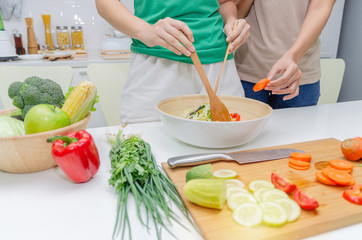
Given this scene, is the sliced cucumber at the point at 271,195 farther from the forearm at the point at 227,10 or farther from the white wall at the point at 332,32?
the white wall at the point at 332,32

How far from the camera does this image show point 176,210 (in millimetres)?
559

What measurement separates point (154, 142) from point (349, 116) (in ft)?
2.75

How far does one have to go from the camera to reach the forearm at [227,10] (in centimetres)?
129

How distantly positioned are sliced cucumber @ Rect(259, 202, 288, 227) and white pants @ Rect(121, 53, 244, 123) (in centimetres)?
72

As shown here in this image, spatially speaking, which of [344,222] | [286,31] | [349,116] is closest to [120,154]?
[344,222]

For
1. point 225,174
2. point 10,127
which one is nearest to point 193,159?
point 225,174

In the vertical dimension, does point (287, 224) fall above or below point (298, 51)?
below

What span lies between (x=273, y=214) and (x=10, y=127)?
62 cm

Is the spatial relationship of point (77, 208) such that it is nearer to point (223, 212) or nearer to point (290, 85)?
point (223, 212)

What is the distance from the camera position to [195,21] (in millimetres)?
1135

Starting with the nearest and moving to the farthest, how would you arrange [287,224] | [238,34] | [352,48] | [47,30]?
[287,224], [238,34], [47,30], [352,48]

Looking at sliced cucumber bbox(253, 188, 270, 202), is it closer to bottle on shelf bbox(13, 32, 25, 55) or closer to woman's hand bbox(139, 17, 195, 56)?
woman's hand bbox(139, 17, 195, 56)

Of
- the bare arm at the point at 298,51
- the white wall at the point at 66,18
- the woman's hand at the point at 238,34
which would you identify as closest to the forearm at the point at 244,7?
the bare arm at the point at 298,51

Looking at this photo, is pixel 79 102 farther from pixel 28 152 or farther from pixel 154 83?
pixel 154 83
